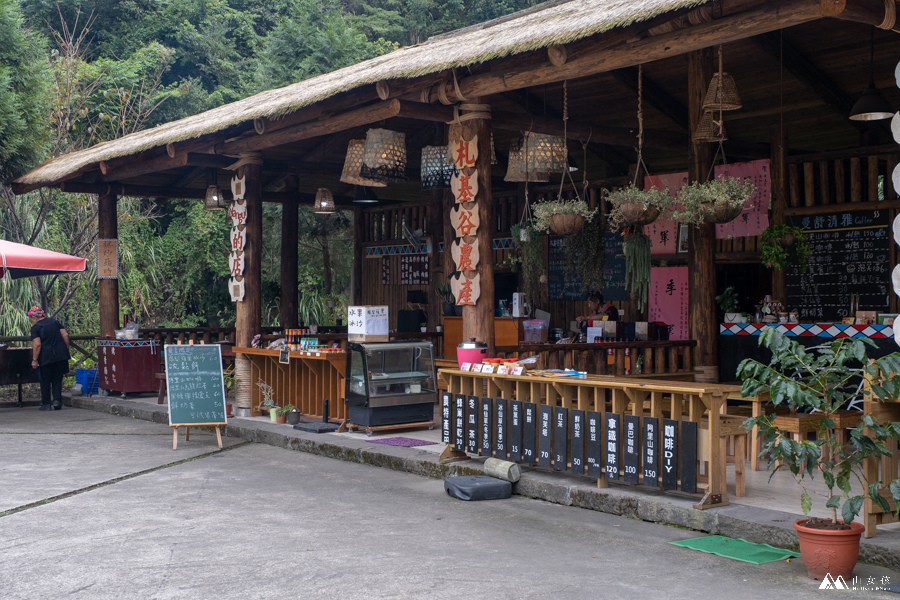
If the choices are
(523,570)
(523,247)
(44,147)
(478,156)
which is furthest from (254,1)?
(523,570)

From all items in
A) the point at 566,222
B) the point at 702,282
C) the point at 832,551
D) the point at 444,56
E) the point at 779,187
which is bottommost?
the point at 832,551

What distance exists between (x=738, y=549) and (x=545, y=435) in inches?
75.9

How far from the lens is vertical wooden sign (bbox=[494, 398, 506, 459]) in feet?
23.7

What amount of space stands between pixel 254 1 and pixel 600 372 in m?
24.9

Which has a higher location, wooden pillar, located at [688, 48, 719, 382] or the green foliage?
wooden pillar, located at [688, 48, 719, 382]

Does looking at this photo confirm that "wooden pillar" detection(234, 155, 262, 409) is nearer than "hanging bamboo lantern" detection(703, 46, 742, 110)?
No

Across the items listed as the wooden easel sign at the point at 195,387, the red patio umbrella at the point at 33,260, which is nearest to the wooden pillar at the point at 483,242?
the wooden easel sign at the point at 195,387

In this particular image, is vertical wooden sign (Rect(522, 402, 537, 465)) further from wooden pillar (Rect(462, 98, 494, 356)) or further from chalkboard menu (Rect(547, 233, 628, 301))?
chalkboard menu (Rect(547, 233, 628, 301))

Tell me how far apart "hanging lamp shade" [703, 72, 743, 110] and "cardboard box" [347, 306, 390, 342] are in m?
3.70

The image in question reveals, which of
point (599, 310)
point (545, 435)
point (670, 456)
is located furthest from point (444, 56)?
point (599, 310)

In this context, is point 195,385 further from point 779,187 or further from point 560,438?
point 779,187

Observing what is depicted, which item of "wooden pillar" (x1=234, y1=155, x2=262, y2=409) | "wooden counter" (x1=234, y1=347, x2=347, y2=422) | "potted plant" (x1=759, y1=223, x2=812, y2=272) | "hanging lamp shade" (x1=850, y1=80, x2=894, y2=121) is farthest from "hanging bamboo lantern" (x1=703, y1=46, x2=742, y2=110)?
"wooden pillar" (x1=234, y1=155, x2=262, y2=409)

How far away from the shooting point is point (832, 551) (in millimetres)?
4574

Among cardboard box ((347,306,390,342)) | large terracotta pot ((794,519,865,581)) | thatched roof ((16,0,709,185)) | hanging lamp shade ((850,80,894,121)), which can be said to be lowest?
large terracotta pot ((794,519,865,581))
